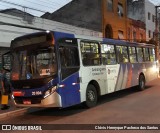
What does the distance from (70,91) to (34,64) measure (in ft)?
4.98

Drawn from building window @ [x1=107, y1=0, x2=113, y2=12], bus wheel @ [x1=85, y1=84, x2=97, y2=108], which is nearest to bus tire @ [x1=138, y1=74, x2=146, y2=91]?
bus wheel @ [x1=85, y1=84, x2=97, y2=108]

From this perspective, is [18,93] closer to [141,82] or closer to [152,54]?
[141,82]

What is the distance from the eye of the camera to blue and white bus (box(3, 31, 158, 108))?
35.8 ft

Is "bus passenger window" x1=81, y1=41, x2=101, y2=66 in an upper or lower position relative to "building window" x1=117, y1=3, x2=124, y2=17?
lower

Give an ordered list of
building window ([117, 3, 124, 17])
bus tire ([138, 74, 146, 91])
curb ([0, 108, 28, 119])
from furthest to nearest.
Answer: building window ([117, 3, 124, 17]), bus tire ([138, 74, 146, 91]), curb ([0, 108, 28, 119])

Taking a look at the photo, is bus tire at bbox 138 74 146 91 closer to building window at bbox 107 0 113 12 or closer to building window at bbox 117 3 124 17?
building window at bbox 107 0 113 12

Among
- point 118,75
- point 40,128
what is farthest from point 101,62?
point 40,128

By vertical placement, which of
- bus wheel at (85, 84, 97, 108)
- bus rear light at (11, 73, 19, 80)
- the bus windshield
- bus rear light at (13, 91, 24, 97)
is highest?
the bus windshield

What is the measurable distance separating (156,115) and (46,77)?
365cm

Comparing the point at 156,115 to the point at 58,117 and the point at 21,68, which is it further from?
the point at 21,68

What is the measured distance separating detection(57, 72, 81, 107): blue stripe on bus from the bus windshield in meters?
0.62

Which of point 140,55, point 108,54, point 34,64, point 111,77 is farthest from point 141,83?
point 34,64

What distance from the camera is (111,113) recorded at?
1116 cm

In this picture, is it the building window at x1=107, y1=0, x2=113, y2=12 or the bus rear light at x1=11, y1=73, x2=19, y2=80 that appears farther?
the building window at x1=107, y1=0, x2=113, y2=12
